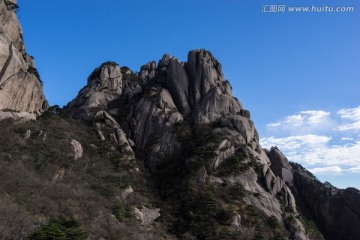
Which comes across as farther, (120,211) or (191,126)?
(191,126)

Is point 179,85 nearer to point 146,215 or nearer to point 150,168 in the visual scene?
point 150,168

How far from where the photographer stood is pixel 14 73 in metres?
Answer: 61.3

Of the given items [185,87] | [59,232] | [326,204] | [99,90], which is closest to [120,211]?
[59,232]

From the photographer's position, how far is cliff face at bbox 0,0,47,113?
194 feet

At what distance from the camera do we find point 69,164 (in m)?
55.9

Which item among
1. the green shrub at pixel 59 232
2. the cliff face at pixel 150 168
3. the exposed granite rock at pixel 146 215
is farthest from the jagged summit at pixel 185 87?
the green shrub at pixel 59 232

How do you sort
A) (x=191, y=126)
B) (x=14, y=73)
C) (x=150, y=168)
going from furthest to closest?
(x=191, y=126) → (x=150, y=168) → (x=14, y=73)

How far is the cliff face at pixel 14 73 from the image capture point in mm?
59062

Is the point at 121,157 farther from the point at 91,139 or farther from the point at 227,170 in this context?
the point at 227,170

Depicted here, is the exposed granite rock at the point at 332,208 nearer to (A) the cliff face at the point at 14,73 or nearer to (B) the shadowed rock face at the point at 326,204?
(B) the shadowed rock face at the point at 326,204

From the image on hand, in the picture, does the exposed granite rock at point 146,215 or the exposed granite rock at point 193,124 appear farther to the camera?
the exposed granite rock at point 193,124

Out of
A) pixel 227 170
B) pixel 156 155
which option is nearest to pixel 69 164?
pixel 156 155

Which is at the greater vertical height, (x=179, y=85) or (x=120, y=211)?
(x=179, y=85)

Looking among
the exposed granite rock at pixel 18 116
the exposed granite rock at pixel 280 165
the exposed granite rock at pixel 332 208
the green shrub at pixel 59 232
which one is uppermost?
the exposed granite rock at pixel 280 165
